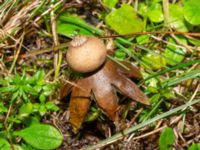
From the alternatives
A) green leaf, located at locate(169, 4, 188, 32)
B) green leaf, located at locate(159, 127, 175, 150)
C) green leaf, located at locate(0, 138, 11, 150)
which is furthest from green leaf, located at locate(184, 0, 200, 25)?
green leaf, located at locate(0, 138, 11, 150)

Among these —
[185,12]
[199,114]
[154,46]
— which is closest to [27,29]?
[154,46]

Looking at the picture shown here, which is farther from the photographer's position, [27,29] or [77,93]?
[27,29]

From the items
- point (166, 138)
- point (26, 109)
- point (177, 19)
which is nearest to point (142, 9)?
point (177, 19)

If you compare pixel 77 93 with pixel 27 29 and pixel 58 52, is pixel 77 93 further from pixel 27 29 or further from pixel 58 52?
pixel 27 29

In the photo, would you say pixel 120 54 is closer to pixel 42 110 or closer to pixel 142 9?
pixel 142 9

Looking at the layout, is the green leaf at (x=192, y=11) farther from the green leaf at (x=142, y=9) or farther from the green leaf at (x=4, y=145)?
the green leaf at (x=4, y=145)
